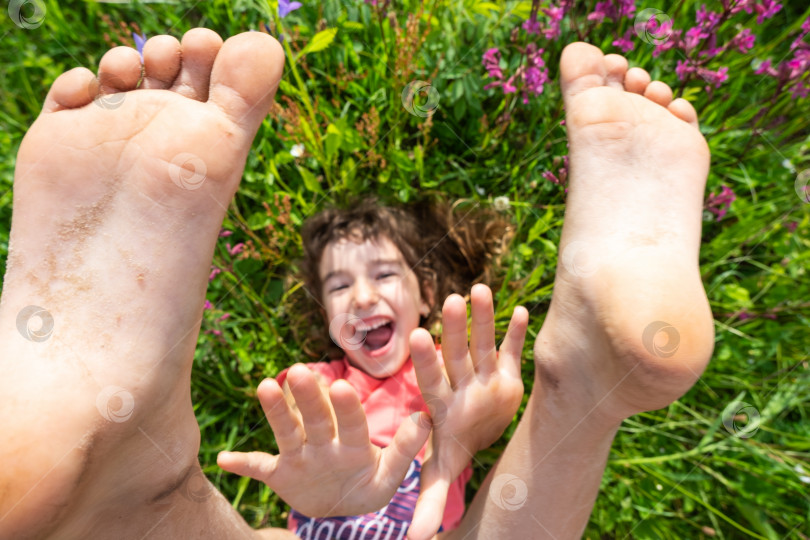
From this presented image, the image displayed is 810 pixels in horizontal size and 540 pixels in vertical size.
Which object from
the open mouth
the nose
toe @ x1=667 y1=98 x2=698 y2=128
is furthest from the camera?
the open mouth

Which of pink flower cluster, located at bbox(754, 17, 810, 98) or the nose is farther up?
pink flower cluster, located at bbox(754, 17, 810, 98)

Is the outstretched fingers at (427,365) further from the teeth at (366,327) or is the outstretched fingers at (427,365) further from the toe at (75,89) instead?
the toe at (75,89)

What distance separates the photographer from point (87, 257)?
1138 millimetres

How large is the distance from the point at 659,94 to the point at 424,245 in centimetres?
83

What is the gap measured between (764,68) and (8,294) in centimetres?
198

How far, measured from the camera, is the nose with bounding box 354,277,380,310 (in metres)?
1.63

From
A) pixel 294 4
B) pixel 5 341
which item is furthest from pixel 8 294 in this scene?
pixel 294 4

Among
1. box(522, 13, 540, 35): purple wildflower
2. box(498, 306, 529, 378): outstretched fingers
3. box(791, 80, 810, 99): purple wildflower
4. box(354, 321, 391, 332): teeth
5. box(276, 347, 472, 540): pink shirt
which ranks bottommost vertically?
box(276, 347, 472, 540): pink shirt

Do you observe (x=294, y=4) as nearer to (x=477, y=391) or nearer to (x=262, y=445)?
(x=477, y=391)

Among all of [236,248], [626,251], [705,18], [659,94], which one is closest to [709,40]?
[705,18]

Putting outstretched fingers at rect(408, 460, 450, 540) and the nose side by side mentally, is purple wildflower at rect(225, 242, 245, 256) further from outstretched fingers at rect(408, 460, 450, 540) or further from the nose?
outstretched fingers at rect(408, 460, 450, 540)

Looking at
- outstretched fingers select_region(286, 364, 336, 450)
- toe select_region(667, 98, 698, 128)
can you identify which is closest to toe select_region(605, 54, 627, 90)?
toe select_region(667, 98, 698, 128)

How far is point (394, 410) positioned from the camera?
64.9 inches

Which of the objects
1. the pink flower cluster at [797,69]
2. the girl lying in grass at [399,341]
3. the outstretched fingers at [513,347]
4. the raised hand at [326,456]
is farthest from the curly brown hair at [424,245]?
the pink flower cluster at [797,69]
